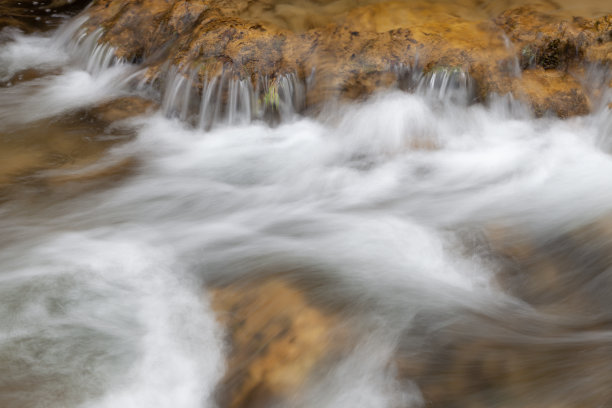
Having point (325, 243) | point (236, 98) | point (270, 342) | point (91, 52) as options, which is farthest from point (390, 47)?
point (91, 52)

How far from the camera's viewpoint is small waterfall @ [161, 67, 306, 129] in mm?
5059

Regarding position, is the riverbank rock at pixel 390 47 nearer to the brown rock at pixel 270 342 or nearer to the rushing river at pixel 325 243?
the rushing river at pixel 325 243

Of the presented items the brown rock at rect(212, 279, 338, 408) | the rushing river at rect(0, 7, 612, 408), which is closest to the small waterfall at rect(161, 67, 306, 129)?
the rushing river at rect(0, 7, 612, 408)

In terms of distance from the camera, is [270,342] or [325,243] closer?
[270,342]

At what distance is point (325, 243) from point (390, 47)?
2.26 metres

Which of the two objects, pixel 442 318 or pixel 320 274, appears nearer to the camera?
pixel 442 318

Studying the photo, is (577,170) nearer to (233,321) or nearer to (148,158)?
(233,321)

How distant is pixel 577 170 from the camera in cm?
419

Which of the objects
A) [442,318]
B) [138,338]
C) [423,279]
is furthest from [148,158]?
[442,318]

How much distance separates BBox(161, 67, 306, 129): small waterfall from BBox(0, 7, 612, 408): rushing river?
0.04 metres

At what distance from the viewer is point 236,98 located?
5.11 metres

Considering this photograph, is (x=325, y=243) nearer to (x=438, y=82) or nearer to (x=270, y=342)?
(x=270, y=342)

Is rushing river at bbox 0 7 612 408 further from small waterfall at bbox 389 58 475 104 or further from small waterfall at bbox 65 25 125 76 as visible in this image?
small waterfall at bbox 65 25 125 76

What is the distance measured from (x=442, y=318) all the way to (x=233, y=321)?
→ 1065 millimetres
